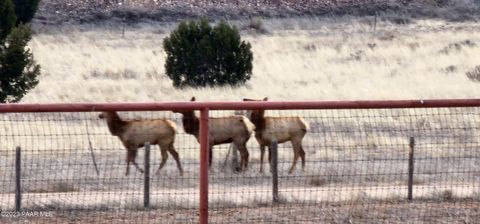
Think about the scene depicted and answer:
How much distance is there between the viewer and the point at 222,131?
54.6 ft

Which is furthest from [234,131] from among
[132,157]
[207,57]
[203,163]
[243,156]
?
[207,57]

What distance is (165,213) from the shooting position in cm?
1185

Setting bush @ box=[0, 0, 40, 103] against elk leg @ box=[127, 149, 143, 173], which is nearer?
elk leg @ box=[127, 149, 143, 173]

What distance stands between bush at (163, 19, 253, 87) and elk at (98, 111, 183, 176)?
50.5ft

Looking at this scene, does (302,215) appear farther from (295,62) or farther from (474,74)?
(295,62)

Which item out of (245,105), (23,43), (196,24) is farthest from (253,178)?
(196,24)

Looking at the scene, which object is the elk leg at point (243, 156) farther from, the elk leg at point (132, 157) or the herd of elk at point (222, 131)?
the elk leg at point (132, 157)

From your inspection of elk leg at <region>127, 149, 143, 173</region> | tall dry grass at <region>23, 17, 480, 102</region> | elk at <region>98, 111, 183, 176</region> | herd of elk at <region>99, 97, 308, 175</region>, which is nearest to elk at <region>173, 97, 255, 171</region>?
herd of elk at <region>99, 97, 308, 175</region>

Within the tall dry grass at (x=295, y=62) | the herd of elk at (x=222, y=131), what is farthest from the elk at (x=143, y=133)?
the tall dry grass at (x=295, y=62)

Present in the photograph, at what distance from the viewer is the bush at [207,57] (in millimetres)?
31969

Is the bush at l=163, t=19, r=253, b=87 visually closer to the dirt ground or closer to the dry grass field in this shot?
the dry grass field

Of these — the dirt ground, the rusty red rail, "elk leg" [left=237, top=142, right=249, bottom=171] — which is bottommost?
→ the dirt ground

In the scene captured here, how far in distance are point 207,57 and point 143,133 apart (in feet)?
54.7

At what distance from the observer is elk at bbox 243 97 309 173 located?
1546 cm
